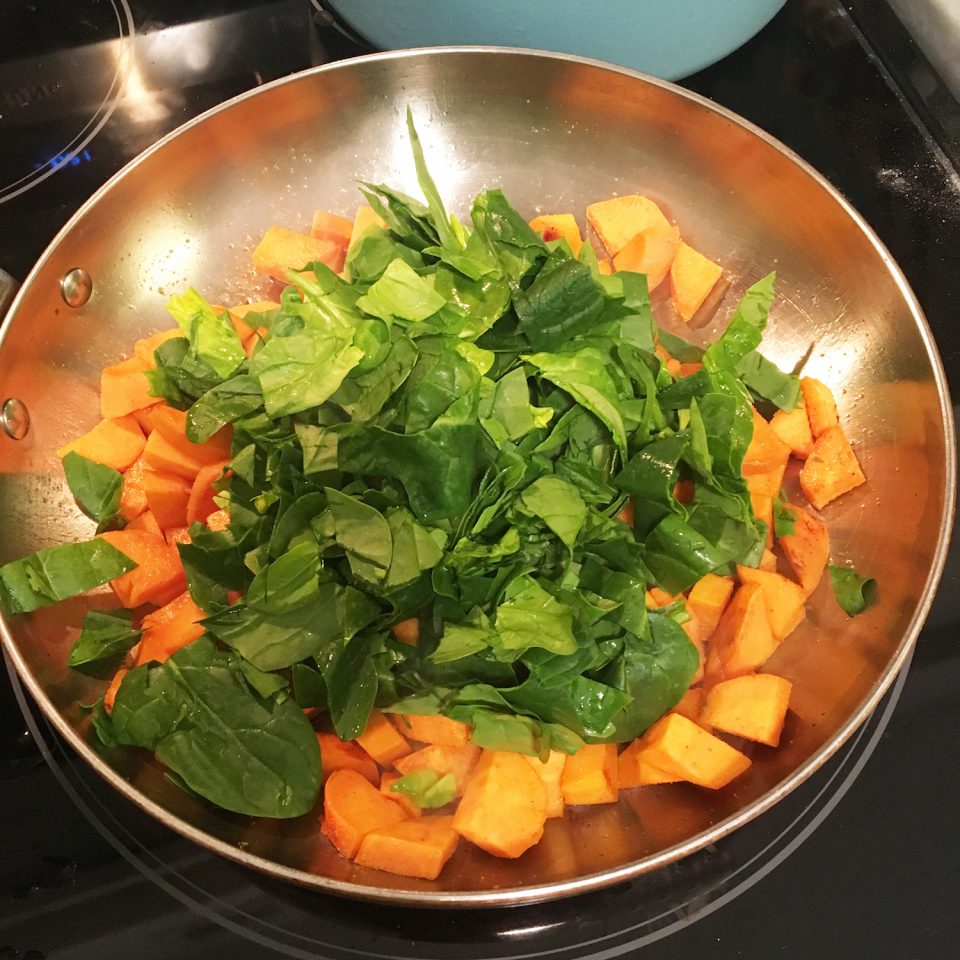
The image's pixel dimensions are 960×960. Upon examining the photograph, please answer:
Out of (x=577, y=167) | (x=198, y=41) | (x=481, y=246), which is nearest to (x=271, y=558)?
(x=481, y=246)

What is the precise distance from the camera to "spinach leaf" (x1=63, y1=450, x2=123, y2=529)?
136 cm

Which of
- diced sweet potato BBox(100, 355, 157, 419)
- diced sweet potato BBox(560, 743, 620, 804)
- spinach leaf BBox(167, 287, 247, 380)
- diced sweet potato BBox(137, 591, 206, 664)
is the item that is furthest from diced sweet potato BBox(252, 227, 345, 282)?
diced sweet potato BBox(560, 743, 620, 804)

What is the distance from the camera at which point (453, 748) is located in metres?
1.19

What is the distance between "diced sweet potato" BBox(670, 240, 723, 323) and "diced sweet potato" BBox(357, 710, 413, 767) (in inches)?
35.1

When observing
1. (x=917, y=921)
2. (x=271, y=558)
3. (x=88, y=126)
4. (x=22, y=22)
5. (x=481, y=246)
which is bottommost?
(x=917, y=921)

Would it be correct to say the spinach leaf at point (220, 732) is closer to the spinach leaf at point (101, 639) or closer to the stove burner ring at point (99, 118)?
the spinach leaf at point (101, 639)

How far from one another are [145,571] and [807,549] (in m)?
1.02

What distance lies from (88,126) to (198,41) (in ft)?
0.99

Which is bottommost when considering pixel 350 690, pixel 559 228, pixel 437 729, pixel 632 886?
pixel 632 886

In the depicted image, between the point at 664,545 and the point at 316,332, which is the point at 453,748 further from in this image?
the point at 316,332

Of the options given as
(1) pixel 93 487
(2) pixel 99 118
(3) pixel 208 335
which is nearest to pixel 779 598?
(3) pixel 208 335

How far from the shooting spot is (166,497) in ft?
4.45

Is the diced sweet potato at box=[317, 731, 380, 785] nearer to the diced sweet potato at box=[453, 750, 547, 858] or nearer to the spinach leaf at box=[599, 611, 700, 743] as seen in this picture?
the diced sweet potato at box=[453, 750, 547, 858]

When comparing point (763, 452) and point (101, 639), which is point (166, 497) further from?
point (763, 452)
